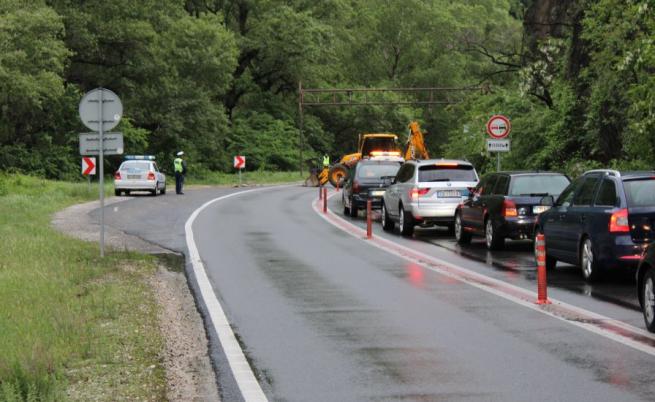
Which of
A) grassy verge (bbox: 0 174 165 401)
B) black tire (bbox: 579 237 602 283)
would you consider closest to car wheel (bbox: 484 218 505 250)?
black tire (bbox: 579 237 602 283)

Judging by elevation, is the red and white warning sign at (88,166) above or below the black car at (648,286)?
above

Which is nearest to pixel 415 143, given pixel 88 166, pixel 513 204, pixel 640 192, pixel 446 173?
pixel 88 166

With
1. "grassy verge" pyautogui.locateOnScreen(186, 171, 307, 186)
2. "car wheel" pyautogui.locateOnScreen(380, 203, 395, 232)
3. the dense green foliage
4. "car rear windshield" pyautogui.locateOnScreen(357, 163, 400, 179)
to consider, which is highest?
the dense green foliage

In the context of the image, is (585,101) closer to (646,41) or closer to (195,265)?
(646,41)

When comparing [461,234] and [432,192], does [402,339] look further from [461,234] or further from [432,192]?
[432,192]

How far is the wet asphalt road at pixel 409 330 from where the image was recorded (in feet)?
25.9

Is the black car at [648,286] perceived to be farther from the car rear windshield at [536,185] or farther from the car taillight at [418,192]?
the car taillight at [418,192]

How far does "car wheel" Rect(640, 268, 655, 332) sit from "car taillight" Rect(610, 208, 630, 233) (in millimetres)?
3540

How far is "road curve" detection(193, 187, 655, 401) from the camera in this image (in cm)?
785

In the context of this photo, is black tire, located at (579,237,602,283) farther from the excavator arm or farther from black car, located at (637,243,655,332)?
the excavator arm

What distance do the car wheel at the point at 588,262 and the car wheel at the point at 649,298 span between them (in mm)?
3907

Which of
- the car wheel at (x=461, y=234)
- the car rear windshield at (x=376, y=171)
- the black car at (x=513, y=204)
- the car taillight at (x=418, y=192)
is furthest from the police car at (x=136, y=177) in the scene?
the black car at (x=513, y=204)

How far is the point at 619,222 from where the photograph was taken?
46.3ft

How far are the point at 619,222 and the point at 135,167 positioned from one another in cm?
3291
